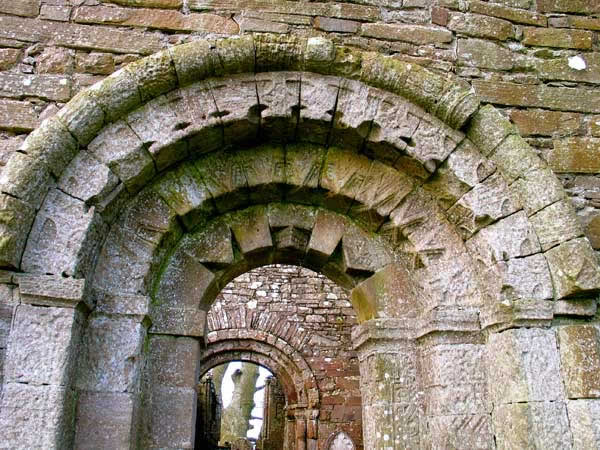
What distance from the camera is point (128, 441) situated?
3059mm

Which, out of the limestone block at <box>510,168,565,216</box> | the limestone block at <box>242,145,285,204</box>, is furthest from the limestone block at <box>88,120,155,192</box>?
the limestone block at <box>510,168,565,216</box>

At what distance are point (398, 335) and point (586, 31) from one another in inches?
105

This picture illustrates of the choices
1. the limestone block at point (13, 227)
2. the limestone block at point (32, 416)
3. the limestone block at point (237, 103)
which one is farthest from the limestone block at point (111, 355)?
the limestone block at point (237, 103)

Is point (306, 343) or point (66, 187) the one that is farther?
point (306, 343)

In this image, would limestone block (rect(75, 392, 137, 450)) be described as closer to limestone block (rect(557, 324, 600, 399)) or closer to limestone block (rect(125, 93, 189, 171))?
limestone block (rect(125, 93, 189, 171))

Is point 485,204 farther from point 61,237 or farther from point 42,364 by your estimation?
point 42,364

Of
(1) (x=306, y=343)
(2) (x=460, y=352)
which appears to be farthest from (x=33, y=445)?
(1) (x=306, y=343)

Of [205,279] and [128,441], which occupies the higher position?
[205,279]

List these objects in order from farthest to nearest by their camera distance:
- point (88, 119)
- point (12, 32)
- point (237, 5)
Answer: point (237, 5) → point (12, 32) → point (88, 119)

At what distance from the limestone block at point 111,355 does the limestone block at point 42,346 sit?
167mm

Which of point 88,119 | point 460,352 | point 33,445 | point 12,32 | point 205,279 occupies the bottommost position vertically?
point 33,445

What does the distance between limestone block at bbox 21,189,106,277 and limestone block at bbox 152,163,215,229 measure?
0.54 m

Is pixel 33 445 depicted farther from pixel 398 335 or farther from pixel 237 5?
pixel 237 5

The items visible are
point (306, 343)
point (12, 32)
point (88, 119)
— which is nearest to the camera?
point (88, 119)
